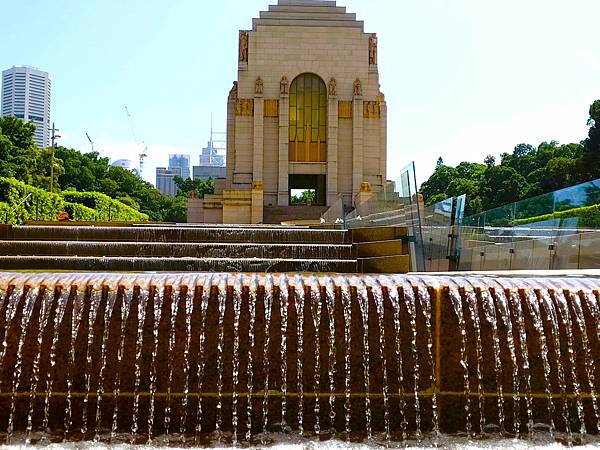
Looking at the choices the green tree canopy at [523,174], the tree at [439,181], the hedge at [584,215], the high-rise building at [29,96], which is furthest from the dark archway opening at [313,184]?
the high-rise building at [29,96]

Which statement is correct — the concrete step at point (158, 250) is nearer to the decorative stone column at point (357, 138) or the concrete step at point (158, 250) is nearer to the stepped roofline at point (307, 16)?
the decorative stone column at point (357, 138)

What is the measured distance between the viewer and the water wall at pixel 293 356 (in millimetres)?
6270

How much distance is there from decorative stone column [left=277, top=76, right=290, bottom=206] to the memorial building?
0.06m

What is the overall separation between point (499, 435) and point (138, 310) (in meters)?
3.60

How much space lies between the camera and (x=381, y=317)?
6.43 metres

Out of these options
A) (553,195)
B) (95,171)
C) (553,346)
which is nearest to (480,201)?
(95,171)

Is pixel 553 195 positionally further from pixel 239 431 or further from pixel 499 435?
pixel 239 431

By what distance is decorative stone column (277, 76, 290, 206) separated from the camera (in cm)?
4088

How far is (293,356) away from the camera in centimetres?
643

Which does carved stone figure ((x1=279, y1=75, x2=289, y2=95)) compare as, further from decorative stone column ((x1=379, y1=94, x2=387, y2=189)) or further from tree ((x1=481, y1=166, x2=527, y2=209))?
tree ((x1=481, y1=166, x2=527, y2=209))

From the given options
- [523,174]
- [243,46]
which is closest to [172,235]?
[243,46]

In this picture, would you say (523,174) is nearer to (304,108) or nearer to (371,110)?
(371,110)

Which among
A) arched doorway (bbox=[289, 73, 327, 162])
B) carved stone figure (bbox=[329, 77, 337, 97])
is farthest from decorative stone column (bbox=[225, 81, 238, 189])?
carved stone figure (bbox=[329, 77, 337, 97])

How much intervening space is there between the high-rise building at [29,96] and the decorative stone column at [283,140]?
6382 inches
